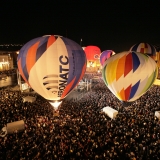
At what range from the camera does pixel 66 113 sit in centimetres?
1100

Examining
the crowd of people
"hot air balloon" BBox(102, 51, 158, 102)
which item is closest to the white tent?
the crowd of people

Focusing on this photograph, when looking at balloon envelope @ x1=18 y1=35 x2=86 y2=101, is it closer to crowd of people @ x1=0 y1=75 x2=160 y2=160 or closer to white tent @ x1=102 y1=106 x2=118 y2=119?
crowd of people @ x1=0 y1=75 x2=160 y2=160

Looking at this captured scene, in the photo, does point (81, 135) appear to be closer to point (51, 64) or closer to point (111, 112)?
point (111, 112)

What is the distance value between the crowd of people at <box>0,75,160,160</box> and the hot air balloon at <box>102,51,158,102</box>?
1723 mm

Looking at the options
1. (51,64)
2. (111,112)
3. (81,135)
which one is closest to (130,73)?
(111,112)

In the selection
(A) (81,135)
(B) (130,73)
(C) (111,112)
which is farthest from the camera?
(C) (111,112)

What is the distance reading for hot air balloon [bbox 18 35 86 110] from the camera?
8.34 m

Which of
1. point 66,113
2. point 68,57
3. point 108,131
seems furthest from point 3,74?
point 108,131

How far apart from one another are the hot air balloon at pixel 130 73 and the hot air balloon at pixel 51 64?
248 cm

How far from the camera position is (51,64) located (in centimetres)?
830

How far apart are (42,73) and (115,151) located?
5246 mm

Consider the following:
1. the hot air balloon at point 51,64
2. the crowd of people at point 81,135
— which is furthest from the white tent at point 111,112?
the hot air balloon at point 51,64

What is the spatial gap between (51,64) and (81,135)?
13.2ft

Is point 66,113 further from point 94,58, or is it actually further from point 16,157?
point 94,58
